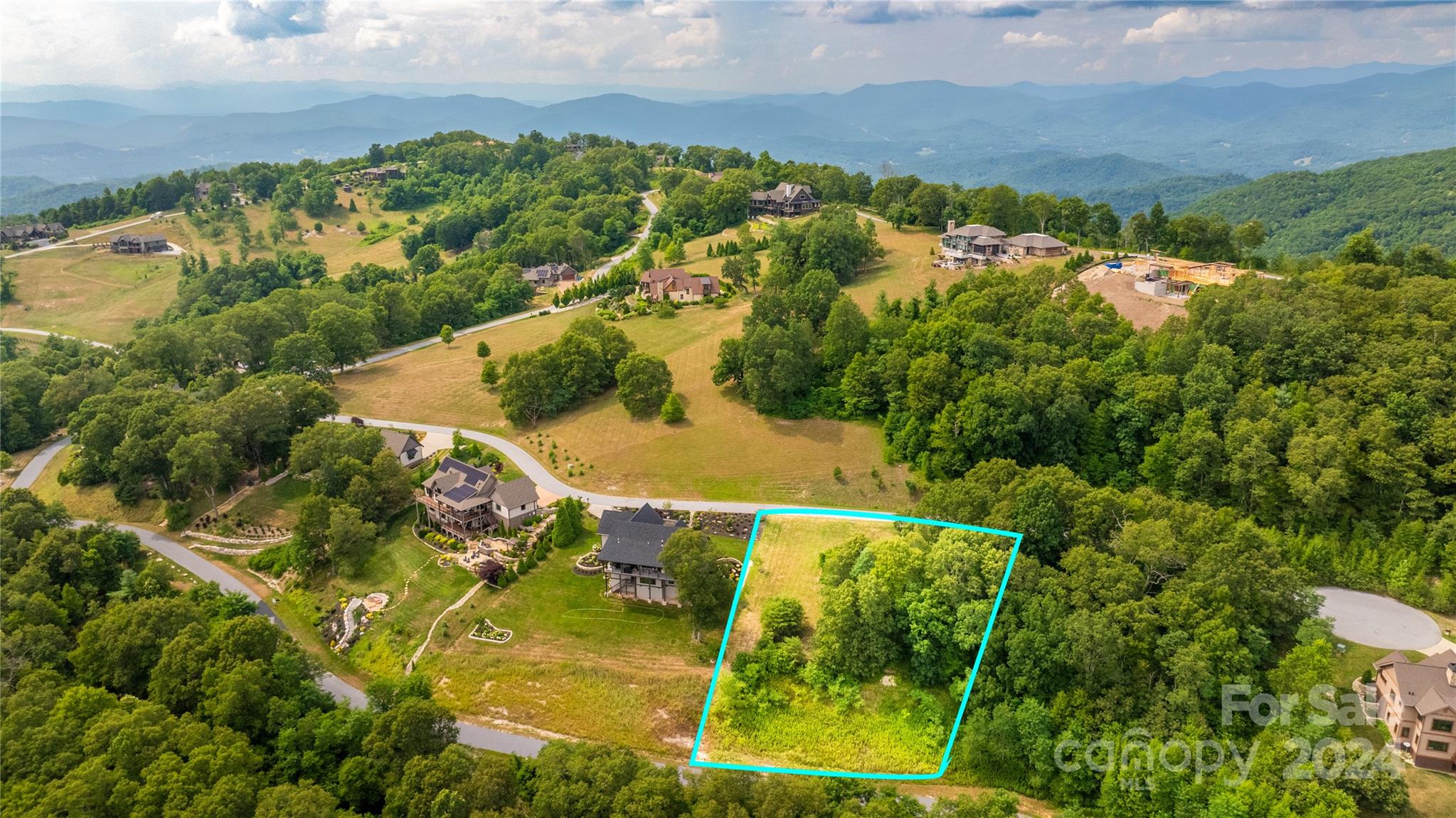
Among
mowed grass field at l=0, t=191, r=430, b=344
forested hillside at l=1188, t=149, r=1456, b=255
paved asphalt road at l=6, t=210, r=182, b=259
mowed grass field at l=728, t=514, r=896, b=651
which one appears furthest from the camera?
forested hillside at l=1188, t=149, r=1456, b=255

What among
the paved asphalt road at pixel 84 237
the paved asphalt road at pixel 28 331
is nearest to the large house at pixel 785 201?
the paved asphalt road at pixel 28 331

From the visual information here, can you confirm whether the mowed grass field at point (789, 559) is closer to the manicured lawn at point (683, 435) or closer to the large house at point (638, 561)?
the large house at point (638, 561)

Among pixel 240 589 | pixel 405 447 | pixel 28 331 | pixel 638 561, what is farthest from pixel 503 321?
pixel 638 561

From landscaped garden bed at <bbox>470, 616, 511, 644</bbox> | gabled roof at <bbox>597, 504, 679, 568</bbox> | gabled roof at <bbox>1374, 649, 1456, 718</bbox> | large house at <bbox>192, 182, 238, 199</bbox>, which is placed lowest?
landscaped garden bed at <bbox>470, 616, 511, 644</bbox>

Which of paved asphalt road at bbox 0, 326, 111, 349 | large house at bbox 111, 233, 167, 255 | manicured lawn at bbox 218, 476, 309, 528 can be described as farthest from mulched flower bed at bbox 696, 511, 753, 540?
large house at bbox 111, 233, 167, 255

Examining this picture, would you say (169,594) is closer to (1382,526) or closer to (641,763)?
(641,763)

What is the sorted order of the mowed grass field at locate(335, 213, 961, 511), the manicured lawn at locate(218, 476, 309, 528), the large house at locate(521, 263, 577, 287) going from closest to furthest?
the mowed grass field at locate(335, 213, 961, 511), the manicured lawn at locate(218, 476, 309, 528), the large house at locate(521, 263, 577, 287)

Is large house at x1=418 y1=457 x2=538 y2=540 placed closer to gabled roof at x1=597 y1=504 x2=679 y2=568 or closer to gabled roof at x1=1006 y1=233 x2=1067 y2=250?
gabled roof at x1=597 y1=504 x2=679 y2=568
